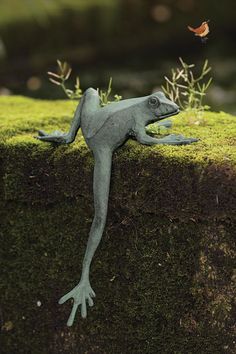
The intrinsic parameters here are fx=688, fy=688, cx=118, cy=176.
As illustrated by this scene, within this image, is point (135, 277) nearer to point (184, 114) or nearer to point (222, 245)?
point (222, 245)

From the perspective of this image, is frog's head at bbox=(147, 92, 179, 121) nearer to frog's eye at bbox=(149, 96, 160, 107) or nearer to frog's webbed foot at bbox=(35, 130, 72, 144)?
frog's eye at bbox=(149, 96, 160, 107)

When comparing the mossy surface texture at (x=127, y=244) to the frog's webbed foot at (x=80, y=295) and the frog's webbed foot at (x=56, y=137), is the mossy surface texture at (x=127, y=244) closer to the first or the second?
the frog's webbed foot at (x=56, y=137)

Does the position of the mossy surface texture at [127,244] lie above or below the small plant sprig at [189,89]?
below

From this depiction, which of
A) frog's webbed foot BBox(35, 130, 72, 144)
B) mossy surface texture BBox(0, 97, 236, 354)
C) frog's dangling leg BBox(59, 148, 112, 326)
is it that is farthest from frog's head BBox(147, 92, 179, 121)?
frog's webbed foot BBox(35, 130, 72, 144)

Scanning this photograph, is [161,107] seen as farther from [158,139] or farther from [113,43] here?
[113,43]

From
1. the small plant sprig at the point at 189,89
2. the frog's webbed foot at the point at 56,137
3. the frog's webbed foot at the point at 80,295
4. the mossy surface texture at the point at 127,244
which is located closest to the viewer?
the mossy surface texture at the point at 127,244

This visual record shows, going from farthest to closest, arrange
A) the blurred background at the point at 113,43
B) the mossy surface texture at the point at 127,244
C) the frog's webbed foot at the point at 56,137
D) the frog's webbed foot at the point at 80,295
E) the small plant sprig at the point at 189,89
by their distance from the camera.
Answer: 1. the blurred background at the point at 113,43
2. the small plant sprig at the point at 189,89
3. the frog's webbed foot at the point at 56,137
4. the frog's webbed foot at the point at 80,295
5. the mossy surface texture at the point at 127,244

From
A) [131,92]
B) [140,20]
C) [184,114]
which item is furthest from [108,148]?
[140,20]

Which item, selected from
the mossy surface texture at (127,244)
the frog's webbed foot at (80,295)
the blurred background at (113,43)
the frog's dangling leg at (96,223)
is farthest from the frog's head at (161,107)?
the blurred background at (113,43)
